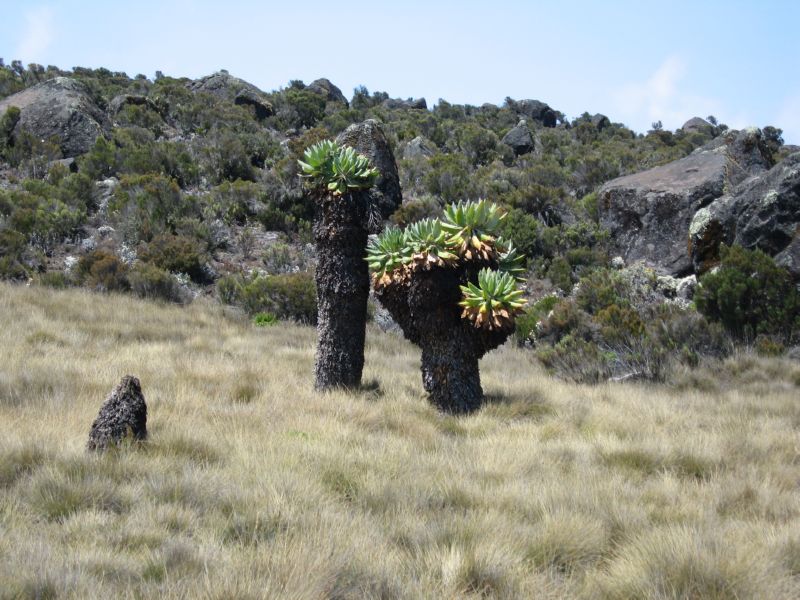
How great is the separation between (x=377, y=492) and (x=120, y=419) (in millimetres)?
2137

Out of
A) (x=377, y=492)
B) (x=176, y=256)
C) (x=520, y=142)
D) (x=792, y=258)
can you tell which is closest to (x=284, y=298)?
(x=176, y=256)

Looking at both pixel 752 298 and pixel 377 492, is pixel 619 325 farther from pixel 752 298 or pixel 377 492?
pixel 377 492

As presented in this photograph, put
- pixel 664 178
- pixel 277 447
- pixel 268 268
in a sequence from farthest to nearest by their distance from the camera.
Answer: pixel 664 178 → pixel 268 268 → pixel 277 447

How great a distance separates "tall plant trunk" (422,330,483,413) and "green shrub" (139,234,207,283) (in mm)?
9468

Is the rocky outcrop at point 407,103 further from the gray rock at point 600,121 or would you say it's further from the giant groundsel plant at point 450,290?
the giant groundsel plant at point 450,290

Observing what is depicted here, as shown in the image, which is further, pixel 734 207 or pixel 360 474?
pixel 734 207

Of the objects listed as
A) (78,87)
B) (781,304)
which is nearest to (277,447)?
(781,304)

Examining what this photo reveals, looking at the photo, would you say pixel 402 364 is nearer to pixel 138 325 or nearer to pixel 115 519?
pixel 138 325

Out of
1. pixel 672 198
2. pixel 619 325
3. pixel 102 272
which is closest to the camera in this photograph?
pixel 619 325

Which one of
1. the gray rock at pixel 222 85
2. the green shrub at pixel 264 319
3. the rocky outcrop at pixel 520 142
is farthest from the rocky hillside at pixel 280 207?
the gray rock at pixel 222 85

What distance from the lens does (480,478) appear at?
534cm

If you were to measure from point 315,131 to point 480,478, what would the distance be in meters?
23.4

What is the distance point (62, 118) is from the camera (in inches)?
949

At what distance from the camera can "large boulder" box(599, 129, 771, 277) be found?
55.3 ft
